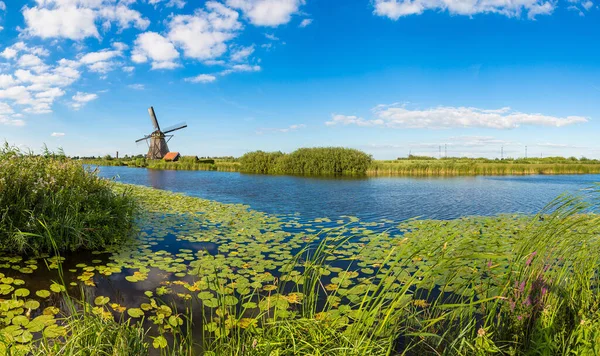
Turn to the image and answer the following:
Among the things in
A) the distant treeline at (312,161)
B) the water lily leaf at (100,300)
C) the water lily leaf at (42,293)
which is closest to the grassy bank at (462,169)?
the distant treeline at (312,161)

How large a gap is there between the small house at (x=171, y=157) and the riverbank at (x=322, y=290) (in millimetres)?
45975

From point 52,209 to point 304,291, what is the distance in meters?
5.95

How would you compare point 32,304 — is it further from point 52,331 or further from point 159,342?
point 159,342

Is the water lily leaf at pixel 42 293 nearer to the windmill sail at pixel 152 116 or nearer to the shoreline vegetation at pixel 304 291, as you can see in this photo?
the shoreline vegetation at pixel 304 291

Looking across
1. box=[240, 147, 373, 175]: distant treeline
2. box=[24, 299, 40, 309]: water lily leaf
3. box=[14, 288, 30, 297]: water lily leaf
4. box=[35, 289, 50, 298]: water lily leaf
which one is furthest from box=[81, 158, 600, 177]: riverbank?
box=[24, 299, 40, 309]: water lily leaf

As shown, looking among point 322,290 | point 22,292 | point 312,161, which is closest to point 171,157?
point 312,161

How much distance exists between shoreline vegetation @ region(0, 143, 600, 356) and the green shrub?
82 millimetres

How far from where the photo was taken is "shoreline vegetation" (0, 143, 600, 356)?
2.45m

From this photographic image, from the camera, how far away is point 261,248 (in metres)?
6.83

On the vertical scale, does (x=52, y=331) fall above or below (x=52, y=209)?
below

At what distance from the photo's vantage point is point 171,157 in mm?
53031

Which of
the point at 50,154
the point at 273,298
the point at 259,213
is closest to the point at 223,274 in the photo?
the point at 273,298

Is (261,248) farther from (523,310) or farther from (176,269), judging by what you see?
(523,310)

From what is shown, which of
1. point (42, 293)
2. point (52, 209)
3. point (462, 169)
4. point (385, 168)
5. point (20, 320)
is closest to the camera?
point (20, 320)
